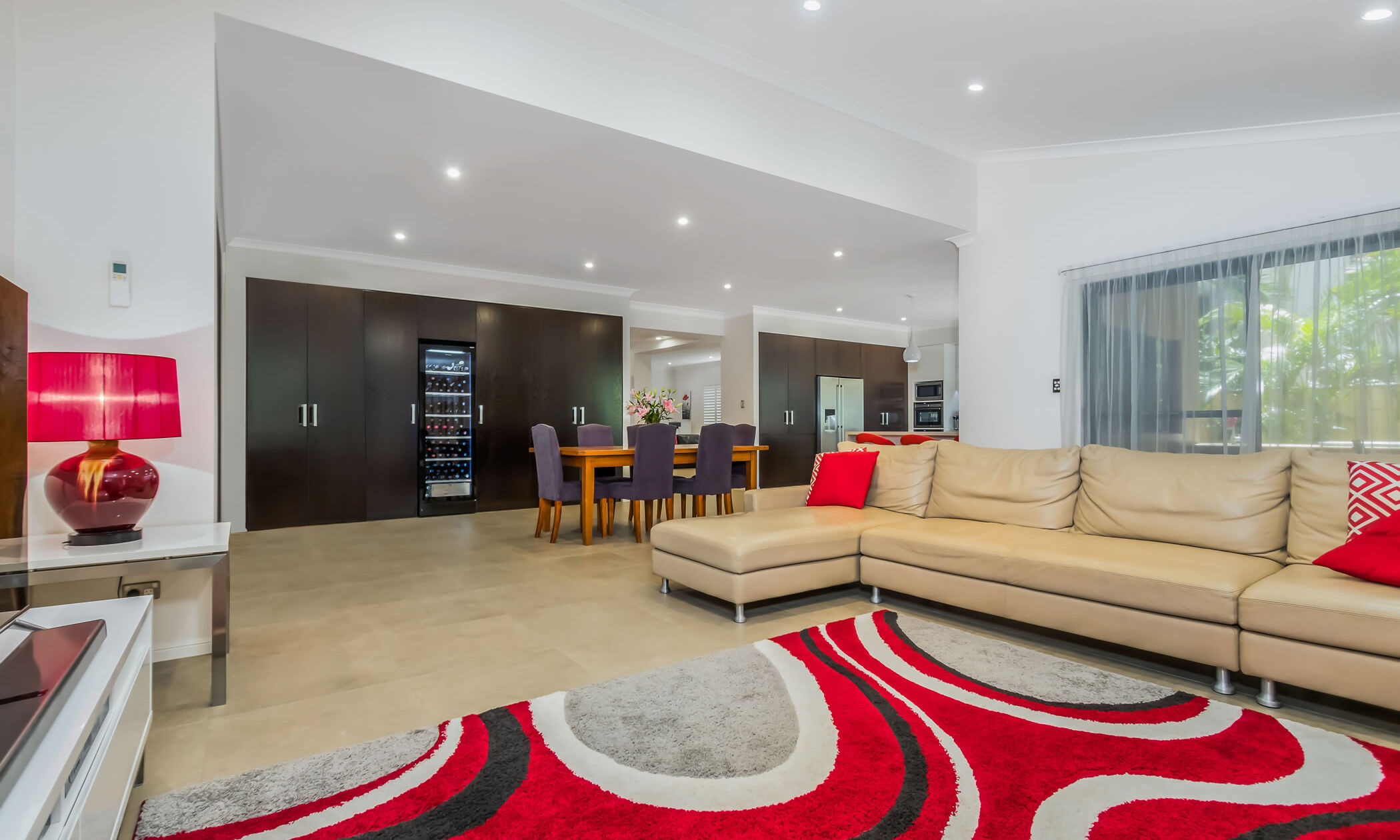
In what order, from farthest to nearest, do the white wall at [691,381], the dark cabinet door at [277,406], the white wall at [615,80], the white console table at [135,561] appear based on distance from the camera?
1. the white wall at [691,381]
2. the dark cabinet door at [277,406]
3. the white wall at [615,80]
4. the white console table at [135,561]

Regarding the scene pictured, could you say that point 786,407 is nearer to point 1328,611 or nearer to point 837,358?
point 837,358

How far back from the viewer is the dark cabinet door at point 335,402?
618 cm

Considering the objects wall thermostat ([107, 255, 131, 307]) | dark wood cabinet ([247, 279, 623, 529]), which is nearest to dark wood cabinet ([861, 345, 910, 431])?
dark wood cabinet ([247, 279, 623, 529])

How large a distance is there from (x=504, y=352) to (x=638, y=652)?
5.13 meters

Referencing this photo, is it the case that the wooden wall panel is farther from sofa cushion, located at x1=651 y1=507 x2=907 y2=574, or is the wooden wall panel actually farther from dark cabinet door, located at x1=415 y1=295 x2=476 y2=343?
dark cabinet door, located at x1=415 y1=295 x2=476 y2=343

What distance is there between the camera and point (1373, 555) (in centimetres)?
227

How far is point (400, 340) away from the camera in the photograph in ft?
21.8

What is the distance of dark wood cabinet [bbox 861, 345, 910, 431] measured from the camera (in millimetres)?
10820

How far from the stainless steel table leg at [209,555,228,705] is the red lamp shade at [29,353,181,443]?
492 millimetres

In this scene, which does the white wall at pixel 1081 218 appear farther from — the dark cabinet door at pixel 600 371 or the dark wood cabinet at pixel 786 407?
the dark wood cabinet at pixel 786 407

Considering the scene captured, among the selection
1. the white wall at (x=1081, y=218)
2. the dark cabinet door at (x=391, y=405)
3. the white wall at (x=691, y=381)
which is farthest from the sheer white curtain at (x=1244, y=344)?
the white wall at (x=691, y=381)

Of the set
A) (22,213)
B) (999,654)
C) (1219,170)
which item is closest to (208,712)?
(22,213)

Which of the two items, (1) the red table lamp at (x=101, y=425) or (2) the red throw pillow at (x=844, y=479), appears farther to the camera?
(2) the red throw pillow at (x=844, y=479)

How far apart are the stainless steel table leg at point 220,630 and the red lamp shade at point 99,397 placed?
49cm
